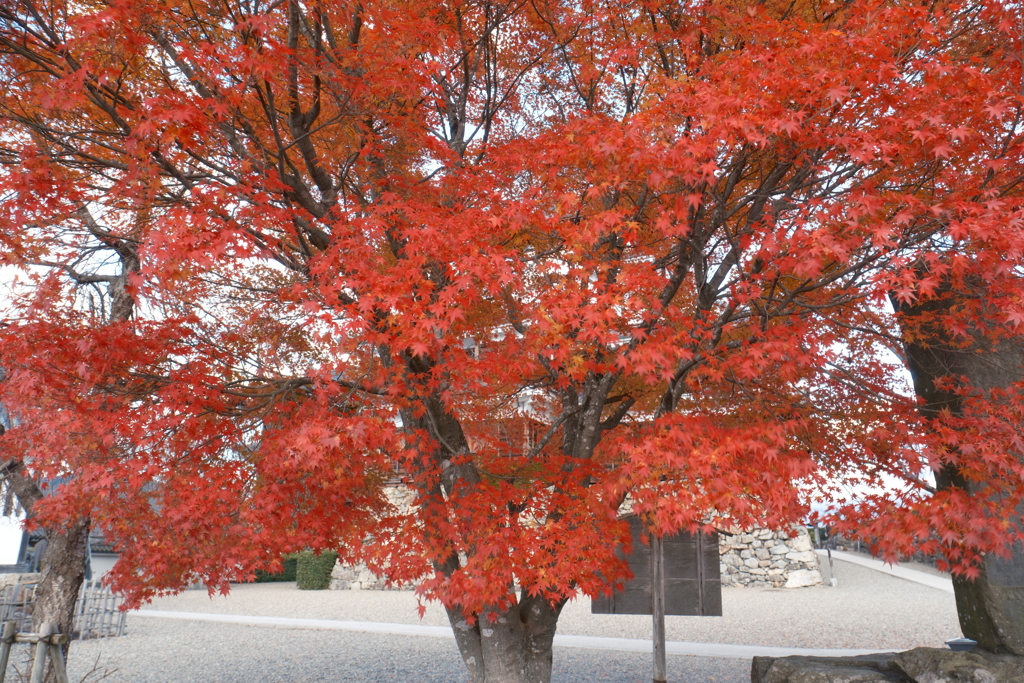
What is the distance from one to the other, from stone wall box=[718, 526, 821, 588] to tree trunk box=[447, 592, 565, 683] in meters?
12.5

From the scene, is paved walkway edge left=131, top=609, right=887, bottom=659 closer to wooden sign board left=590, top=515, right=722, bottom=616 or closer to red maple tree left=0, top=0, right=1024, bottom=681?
wooden sign board left=590, top=515, right=722, bottom=616

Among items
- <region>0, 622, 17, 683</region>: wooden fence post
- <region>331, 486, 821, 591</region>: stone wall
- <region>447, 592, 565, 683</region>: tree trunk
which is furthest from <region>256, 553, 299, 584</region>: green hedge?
<region>0, 622, 17, 683</region>: wooden fence post

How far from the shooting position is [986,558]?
6500 millimetres

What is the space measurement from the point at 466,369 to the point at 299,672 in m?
6.82

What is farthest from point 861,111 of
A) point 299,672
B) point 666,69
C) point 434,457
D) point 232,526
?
point 299,672

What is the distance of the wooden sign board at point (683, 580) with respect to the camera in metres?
8.91

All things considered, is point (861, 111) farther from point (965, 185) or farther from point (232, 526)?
point (232, 526)

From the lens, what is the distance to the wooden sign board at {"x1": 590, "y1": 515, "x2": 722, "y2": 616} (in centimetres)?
891

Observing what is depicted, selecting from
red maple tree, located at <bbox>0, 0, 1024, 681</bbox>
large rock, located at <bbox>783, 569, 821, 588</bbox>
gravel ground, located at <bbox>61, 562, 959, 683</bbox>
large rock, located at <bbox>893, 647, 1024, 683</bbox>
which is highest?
red maple tree, located at <bbox>0, 0, 1024, 681</bbox>

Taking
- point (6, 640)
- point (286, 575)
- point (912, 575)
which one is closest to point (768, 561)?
point (912, 575)

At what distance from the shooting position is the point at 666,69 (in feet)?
21.6

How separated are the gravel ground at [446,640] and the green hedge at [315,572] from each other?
3268 millimetres

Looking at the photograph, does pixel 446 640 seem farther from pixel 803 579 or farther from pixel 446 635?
pixel 803 579

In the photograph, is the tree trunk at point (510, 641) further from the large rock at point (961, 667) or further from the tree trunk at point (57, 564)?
the tree trunk at point (57, 564)
